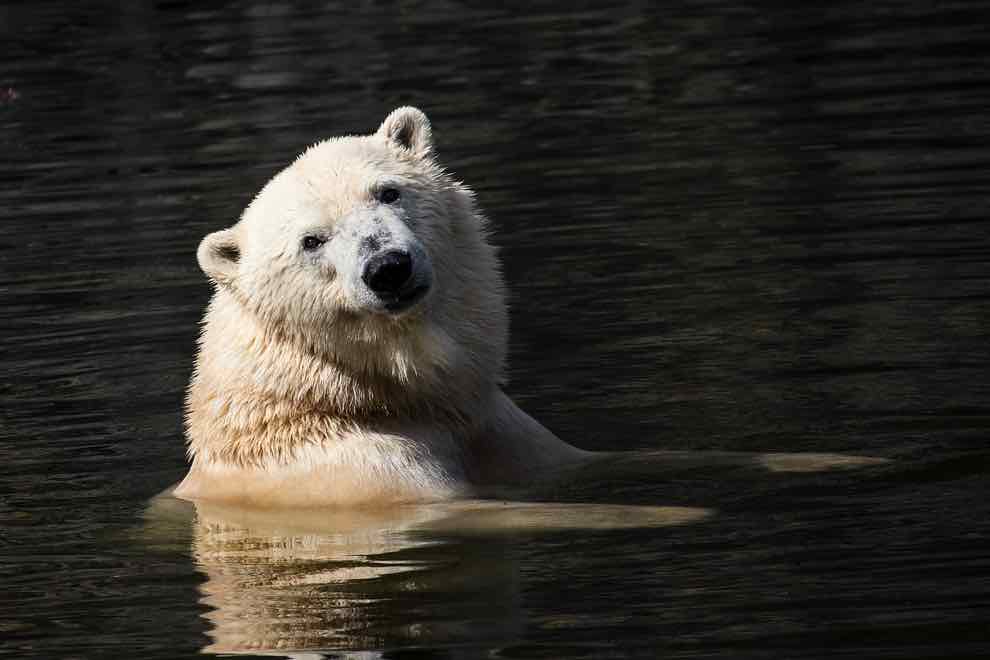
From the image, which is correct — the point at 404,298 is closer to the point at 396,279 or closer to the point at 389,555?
the point at 396,279

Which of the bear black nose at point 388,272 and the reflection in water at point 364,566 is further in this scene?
the bear black nose at point 388,272

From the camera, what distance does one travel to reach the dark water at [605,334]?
532 cm

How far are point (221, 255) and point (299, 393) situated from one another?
510 millimetres

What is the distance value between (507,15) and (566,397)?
490 inches

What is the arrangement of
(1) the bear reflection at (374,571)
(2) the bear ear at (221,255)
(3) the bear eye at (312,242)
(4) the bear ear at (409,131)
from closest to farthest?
(1) the bear reflection at (374,571) < (3) the bear eye at (312,242) < (2) the bear ear at (221,255) < (4) the bear ear at (409,131)

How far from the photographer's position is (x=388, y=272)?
6043 mm

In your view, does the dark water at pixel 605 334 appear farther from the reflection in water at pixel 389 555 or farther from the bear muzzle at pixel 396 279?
the bear muzzle at pixel 396 279

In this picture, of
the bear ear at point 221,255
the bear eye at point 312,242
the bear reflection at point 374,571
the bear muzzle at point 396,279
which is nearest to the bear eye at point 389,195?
the bear eye at point 312,242

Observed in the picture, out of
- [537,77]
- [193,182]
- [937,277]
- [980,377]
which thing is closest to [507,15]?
[537,77]

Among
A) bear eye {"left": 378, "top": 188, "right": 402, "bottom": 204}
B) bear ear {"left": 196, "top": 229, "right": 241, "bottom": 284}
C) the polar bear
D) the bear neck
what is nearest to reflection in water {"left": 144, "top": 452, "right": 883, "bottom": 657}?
the polar bear

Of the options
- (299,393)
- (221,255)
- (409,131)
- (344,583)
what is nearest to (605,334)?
(409,131)

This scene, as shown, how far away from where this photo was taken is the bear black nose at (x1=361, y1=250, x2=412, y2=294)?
6.02 meters

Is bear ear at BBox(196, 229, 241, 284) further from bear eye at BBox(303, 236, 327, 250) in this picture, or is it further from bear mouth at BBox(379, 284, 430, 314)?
bear mouth at BBox(379, 284, 430, 314)

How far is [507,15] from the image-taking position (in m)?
20.0
